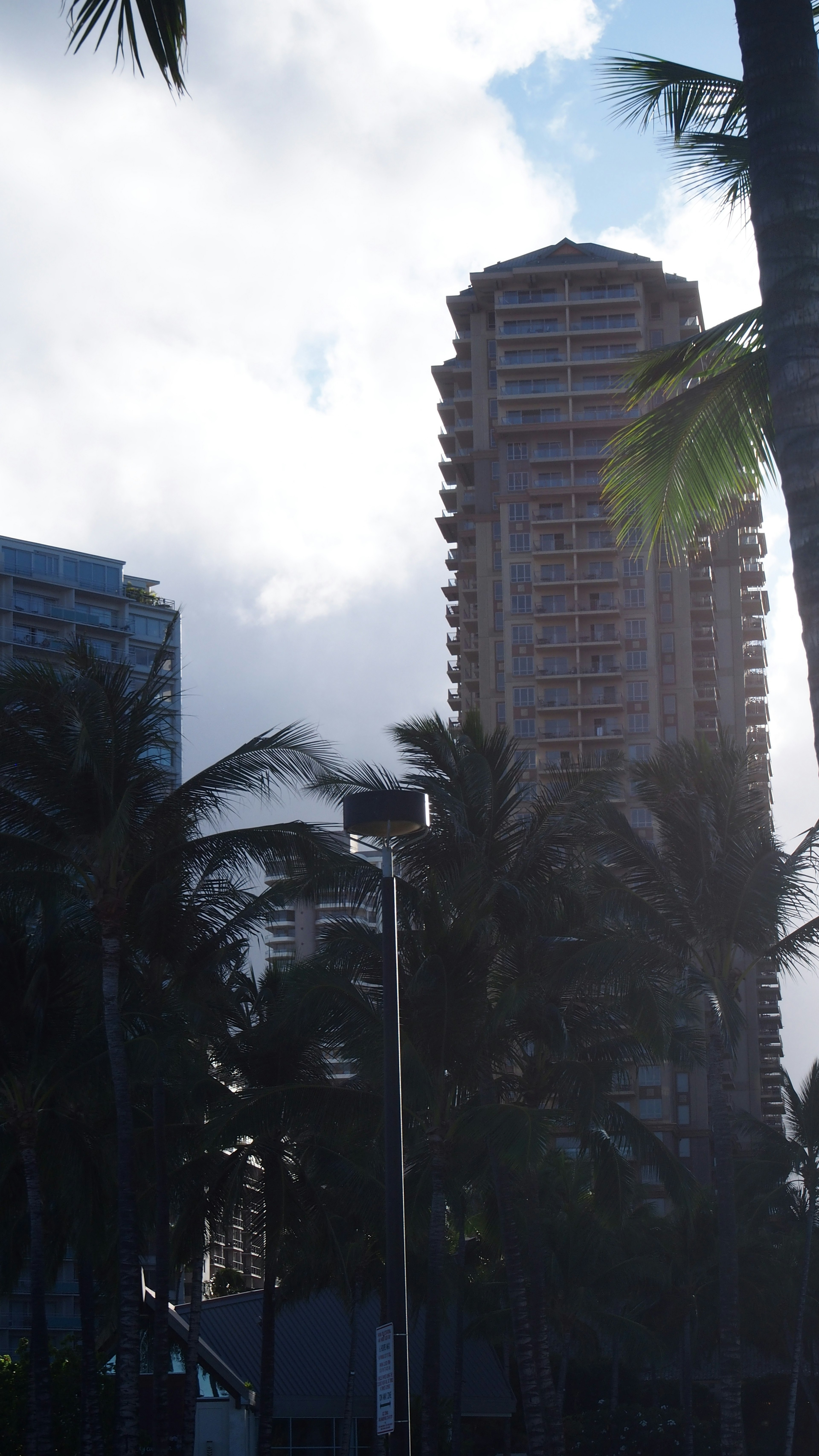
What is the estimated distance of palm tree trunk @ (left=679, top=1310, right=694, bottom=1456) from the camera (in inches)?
1829

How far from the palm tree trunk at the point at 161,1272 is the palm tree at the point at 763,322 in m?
20.8

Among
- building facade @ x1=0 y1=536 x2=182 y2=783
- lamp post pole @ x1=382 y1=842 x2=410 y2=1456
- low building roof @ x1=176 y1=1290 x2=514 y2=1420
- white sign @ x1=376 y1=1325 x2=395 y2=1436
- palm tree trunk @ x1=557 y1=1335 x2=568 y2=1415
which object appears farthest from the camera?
building facade @ x1=0 y1=536 x2=182 y2=783

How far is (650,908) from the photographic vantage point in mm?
29234

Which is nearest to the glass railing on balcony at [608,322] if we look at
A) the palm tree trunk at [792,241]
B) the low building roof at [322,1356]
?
the low building roof at [322,1356]

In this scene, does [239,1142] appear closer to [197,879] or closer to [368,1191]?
[368,1191]

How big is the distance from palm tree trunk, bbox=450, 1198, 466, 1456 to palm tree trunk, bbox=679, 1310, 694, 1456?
673cm

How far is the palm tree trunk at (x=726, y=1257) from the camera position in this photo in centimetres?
2833

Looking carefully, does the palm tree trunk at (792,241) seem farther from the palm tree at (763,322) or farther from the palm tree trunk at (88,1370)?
the palm tree trunk at (88,1370)

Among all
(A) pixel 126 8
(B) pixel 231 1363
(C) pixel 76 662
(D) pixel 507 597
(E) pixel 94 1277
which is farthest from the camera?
(D) pixel 507 597

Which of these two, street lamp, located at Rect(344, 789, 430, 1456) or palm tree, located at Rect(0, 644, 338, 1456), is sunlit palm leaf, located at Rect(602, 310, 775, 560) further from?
Answer: palm tree, located at Rect(0, 644, 338, 1456)

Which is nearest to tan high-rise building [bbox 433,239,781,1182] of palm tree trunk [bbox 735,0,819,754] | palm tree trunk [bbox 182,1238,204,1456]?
palm tree trunk [bbox 182,1238,204,1456]

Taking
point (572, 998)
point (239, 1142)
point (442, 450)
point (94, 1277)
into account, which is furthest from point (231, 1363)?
point (442, 450)

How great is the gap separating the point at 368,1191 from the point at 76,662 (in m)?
15.1

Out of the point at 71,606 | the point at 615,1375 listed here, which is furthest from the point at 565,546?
the point at 615,1375
